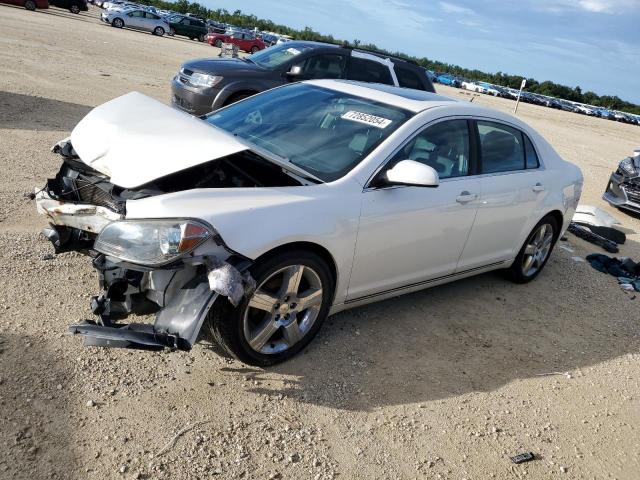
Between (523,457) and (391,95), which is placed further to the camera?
(391,95)

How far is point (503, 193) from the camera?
189 inches

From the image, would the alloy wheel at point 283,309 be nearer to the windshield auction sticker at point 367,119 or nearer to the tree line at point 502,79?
the windshield auction sticker at point 367,119

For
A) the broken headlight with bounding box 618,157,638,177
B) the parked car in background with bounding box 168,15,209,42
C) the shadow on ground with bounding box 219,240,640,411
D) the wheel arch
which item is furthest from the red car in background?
the wheel arch

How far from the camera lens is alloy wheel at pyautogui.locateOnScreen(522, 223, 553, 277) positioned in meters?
5.60

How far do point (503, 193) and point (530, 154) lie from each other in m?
0.80

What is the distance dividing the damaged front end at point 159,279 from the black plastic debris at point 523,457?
185cm

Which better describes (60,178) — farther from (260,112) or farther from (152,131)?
(260,112)

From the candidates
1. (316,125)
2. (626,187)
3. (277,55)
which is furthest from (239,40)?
(316,125)

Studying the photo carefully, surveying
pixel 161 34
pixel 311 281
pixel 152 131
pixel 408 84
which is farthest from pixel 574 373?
pixel 161 34

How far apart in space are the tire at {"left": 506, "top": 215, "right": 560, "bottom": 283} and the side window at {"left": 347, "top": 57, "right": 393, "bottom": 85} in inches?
209

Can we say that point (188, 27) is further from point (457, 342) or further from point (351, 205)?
point (351, 205)

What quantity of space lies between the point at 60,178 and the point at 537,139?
14.1 ft

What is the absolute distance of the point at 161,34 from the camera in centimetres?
4038

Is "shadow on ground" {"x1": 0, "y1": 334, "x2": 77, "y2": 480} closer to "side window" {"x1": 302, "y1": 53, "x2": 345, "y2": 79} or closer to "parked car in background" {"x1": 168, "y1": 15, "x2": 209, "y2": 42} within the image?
"side window" {"x1": 302, "y1": 53, "x2": 345, "y2": 79}
